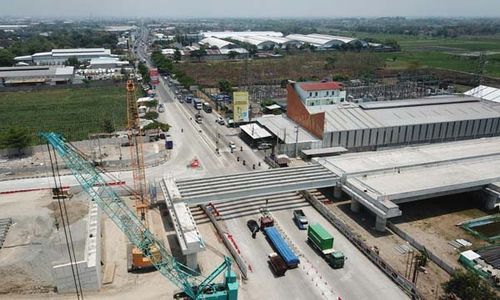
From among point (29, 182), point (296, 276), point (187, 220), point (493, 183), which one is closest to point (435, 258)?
point (296, 276)

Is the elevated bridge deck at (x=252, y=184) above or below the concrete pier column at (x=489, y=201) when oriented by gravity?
above

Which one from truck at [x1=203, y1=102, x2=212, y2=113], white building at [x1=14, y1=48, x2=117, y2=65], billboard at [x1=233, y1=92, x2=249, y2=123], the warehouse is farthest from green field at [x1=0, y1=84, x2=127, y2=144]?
white building at [x1=14, y1=48, x2=117, y2=65]

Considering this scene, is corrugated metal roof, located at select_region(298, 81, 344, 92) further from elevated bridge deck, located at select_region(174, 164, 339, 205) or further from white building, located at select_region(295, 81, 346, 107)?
elevated bridge deck, located at select_region(174, 164, 339, 205)

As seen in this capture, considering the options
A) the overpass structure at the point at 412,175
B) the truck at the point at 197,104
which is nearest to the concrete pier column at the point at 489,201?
the overpass structure at the point at 412,175

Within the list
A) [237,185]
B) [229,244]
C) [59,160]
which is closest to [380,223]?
[229,244]

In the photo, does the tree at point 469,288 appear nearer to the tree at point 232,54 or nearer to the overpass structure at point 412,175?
the overpass structure at point 412,175

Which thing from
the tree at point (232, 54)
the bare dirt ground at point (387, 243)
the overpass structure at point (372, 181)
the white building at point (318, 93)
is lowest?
the bare dirt ground at point (387, 243)
